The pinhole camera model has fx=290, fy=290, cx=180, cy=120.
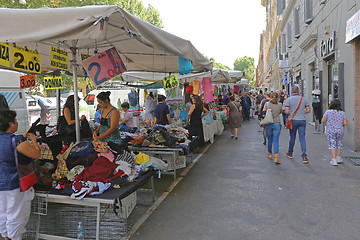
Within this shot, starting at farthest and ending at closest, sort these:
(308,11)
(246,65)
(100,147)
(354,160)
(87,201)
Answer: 1. (246,65)
2. (308,11)
3. (354,160)
4. (100,147)
5. (87,201)

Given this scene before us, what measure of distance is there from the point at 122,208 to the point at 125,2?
20963mm

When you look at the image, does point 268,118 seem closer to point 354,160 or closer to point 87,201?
point 354,160

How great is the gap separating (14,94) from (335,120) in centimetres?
1070

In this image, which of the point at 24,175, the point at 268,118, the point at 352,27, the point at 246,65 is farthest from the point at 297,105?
the point at 246,65

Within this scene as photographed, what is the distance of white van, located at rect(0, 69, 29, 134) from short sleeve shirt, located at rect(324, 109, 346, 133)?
33.0ft

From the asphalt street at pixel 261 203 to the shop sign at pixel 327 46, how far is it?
14.9ft

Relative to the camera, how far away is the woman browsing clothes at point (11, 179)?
315 cm

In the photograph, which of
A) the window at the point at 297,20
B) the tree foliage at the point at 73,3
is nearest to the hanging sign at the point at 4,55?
the tree foliage at the point at 73,3

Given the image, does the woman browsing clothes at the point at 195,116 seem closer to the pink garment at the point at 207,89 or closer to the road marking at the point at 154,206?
the road marking at the point at 154,206

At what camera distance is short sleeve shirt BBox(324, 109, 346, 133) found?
6.58 metres

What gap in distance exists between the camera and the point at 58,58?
5.30 meters

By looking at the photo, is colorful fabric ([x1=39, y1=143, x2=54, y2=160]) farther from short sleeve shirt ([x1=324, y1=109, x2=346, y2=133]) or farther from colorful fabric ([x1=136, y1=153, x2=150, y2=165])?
short sleeve shirt ([x1=324, y1=109, x2=346, y2=133])

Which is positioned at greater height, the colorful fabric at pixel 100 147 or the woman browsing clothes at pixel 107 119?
the woman browsing clothes at pixel 107 119

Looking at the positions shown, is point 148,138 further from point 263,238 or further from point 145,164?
point 263,238
